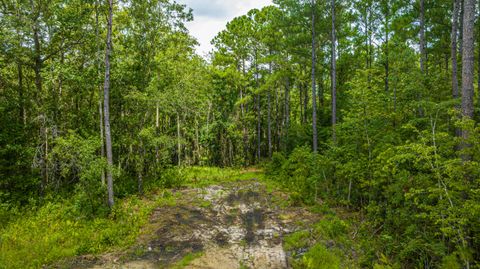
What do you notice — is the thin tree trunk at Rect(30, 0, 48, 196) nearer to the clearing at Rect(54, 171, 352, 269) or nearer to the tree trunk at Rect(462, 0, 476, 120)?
the clearing at Rect(54, 171, 352, 269)

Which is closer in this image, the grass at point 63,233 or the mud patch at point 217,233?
the mud patch at point 217,233

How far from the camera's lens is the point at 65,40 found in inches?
518

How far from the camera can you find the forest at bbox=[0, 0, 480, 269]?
6.23 metres

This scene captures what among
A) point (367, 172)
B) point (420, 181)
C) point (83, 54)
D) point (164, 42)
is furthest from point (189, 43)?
point (420, 181)

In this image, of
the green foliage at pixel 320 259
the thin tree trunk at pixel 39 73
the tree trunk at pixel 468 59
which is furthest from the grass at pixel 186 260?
the thin tree trunk at pixel 39 73

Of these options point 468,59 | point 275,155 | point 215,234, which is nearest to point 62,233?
point 215,234

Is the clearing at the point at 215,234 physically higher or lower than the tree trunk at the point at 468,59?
lower

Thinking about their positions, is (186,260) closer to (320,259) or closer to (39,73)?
(320,259)

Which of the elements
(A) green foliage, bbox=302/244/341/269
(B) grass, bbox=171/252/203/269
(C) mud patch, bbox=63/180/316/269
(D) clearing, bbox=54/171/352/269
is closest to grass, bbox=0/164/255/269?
(D) clearing, bbox=54/171/352/269

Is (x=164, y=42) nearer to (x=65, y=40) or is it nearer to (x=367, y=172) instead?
(x=65, y=40)

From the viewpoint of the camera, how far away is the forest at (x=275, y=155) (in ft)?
20.4

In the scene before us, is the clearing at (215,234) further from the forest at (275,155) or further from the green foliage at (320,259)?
the green foliage at (320,259)

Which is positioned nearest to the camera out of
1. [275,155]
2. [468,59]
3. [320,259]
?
[468,59]

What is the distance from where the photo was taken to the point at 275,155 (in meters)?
19.7
